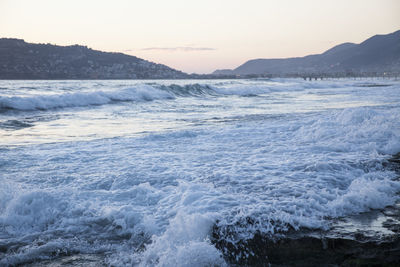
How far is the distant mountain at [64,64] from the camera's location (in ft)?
216

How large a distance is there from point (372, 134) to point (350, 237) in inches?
205

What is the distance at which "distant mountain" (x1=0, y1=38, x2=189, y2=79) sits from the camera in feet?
216

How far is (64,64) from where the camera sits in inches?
2928

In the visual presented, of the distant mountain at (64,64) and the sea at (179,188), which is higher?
the distant mountain at (64,64)

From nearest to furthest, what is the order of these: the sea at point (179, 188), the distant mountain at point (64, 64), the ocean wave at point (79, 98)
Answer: the sea at point (179, 188)
the ocean wave at point (79, 98)
the distant mountain at point (64, 64)

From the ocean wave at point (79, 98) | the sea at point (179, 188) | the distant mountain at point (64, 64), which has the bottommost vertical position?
the sea at point (179, 188)

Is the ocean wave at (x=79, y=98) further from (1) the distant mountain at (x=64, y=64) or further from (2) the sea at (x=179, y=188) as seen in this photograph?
(1) the distant mountain at (x=64, y=64)

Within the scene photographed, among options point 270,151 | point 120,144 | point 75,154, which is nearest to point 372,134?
point 270,151

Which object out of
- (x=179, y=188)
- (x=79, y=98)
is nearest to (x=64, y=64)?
(x=79, y=98)

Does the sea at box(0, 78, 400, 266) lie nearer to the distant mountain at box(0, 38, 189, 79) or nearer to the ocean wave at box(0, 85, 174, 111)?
the ocean wave at box(0, 85, 174, 111)

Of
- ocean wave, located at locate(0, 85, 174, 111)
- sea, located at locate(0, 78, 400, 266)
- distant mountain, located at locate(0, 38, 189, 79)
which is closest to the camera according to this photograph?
sea, located at locate(0, 78, 400, 266)

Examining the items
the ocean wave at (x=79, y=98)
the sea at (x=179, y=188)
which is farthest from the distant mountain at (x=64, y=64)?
the sea at (x=179, y=188)

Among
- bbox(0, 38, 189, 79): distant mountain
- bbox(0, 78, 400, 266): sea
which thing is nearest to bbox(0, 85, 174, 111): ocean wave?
bbox(0, 78, 400, 266): sea

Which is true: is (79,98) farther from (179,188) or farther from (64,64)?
(64,64)
